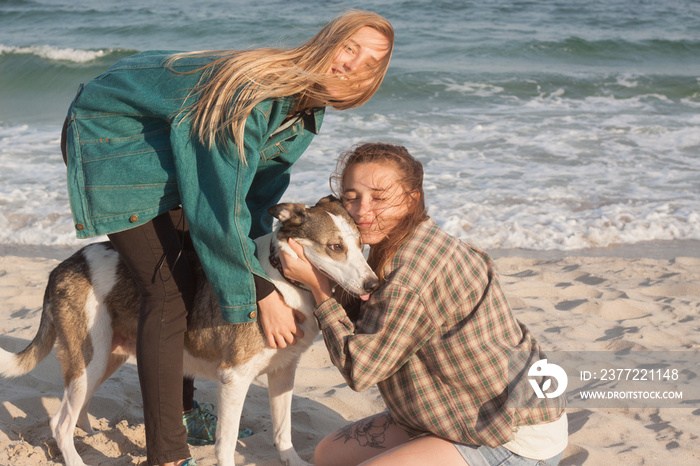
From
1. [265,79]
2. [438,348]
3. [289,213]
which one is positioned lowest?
[438,348]

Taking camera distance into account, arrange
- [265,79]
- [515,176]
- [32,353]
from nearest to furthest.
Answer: [265,79], [32,353], [515,176]

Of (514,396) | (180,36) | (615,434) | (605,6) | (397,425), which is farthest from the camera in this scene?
(605,6)

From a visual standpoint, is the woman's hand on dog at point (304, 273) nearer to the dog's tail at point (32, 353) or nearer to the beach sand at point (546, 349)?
the beach sand at point (546, 349)

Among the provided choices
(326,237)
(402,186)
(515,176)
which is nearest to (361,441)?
(326,237)

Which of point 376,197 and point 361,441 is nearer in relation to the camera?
point 376,197

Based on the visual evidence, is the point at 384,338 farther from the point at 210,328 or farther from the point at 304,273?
the point at 210,328

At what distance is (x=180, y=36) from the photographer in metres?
20.0

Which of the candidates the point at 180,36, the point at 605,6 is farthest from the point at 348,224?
the point at 605,6

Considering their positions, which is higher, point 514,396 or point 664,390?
point 514,396

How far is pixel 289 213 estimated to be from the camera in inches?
129

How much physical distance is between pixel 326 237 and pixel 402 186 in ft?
1.52

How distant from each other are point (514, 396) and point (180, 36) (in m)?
19.3

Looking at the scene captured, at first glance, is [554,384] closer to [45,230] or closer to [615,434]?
[615,434]

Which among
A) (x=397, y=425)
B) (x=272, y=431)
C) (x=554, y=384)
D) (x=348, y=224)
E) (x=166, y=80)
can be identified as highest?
(x=166, y=80)
